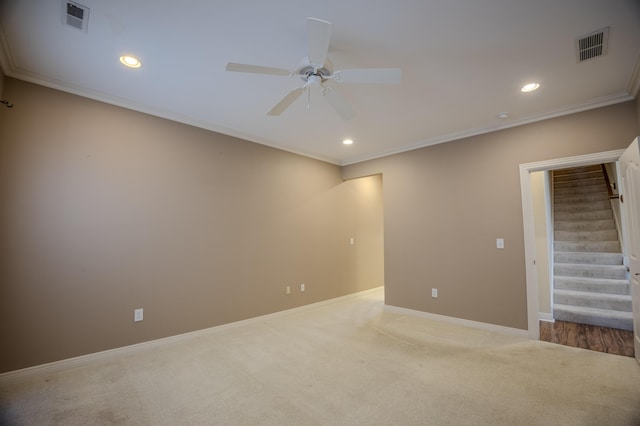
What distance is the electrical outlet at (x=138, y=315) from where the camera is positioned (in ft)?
10.2

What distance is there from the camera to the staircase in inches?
152

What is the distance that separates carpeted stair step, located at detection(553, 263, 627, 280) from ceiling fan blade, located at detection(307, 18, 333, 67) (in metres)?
5.04

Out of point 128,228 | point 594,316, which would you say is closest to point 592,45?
point 594,316

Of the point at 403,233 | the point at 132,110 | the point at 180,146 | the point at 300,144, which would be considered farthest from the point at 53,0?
the point at 403,233

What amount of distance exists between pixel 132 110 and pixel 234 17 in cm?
197

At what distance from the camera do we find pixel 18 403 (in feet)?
6.99

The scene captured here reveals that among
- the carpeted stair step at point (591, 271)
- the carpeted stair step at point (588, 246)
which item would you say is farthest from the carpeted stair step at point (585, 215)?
the carpeted stair step at point (591, 271)

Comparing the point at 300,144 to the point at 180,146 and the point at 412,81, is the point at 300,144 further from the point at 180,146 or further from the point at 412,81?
the point at 412,81

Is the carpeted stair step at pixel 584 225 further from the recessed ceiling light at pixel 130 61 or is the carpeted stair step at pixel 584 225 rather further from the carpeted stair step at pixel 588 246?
the recessed ceiling light at pixel 130 61

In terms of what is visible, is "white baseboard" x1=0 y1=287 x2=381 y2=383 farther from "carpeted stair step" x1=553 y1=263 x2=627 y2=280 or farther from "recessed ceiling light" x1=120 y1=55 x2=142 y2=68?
"carpeted stair step" x1=553 y1=263 x2=627 y2=280

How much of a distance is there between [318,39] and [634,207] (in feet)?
10.2

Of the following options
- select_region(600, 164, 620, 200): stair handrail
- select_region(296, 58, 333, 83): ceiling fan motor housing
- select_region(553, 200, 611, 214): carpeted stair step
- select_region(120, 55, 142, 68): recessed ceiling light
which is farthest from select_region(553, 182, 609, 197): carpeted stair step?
select_region(120, 55, 142, 68): recessed ceiling light

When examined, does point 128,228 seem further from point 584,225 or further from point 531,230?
point 584,225

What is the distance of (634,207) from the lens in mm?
2578
